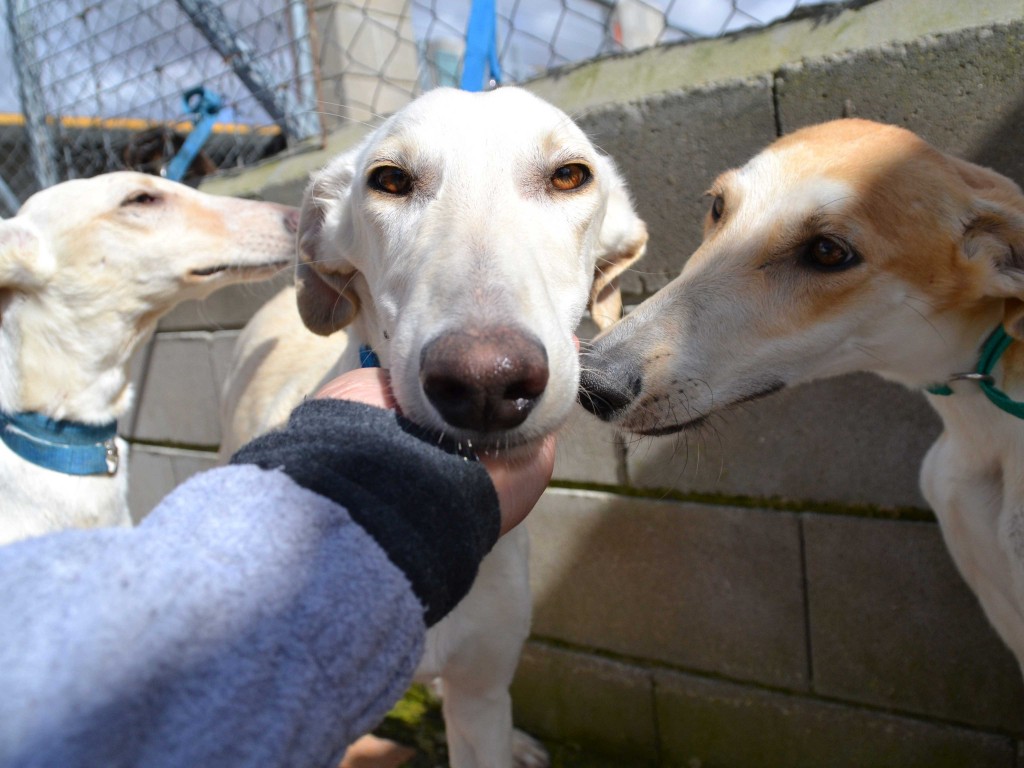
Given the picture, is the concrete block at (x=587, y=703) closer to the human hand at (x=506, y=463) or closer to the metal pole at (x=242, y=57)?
the human hand at (x=506, y=463)

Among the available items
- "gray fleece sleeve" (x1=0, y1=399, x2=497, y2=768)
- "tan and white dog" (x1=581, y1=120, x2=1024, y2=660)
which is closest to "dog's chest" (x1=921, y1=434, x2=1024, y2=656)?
"tan and white dog" (x1=581, y1=120, x2=1024, y2=660)

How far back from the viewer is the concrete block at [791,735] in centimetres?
221

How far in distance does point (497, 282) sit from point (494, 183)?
353mm

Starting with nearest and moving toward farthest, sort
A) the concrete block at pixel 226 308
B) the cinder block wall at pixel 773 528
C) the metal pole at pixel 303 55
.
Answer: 1. the cinder block wall at pixel 773 528
2. the metal pole at pixel 303 55
3. the concrete block at pixel 226 308

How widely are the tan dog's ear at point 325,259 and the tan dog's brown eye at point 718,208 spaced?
93 cm

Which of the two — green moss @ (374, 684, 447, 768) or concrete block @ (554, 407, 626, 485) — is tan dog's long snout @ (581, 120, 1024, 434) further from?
green moss @ (374, 684, 447, 768)

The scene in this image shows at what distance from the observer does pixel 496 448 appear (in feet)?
3.70

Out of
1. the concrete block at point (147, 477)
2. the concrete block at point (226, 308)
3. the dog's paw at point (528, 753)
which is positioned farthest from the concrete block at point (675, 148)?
the concrete block at point (147, 477)

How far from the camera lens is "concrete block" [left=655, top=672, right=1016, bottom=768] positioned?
7.25 feet

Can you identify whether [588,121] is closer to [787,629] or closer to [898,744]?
[787,629]

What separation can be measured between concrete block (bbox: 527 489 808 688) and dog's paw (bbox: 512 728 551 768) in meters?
0.39

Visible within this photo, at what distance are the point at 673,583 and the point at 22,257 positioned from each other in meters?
2.53

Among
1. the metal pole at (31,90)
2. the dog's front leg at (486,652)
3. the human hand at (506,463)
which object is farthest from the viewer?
the metal pole at (31,90)

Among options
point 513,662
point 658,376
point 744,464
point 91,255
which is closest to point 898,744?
point 744,464
